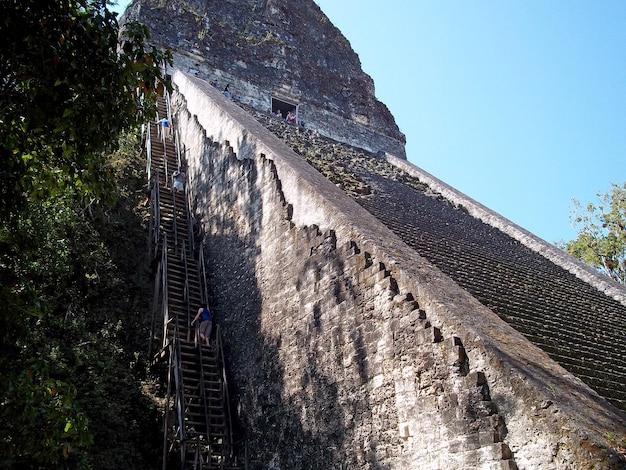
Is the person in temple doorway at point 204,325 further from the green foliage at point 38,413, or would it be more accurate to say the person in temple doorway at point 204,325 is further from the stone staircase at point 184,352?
the green foliage at point 38,413

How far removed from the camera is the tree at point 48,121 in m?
4.13

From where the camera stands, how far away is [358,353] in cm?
551

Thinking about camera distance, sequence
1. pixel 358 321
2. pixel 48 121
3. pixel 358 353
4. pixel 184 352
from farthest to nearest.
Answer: pixel 184 352
pixel 358 321
pixel 358 353
pixel 48 121

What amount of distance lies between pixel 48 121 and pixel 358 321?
10.2 feet

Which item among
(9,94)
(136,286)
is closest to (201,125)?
(136,286)

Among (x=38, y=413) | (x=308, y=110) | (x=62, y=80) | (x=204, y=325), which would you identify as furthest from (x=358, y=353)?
(x=308, y=110)

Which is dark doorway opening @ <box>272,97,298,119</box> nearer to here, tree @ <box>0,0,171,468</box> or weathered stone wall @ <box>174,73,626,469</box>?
weathered stone wall @ <box>174,73,626,469</box>

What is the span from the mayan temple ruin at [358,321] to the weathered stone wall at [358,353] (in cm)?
2

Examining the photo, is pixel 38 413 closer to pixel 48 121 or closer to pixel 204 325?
pixel 48 121

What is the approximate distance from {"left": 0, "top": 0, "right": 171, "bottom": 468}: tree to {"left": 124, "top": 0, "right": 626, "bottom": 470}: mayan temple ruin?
2.34m

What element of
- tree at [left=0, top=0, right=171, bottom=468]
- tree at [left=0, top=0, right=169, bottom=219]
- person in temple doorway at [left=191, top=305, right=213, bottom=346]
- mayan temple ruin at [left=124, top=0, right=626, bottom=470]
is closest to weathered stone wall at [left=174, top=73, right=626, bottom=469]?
mayan temple ruin at [left=124, top=0, right=626, bottom=470]

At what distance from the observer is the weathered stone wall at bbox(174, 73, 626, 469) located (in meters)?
3.90

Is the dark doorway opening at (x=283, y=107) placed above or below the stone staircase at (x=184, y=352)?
above

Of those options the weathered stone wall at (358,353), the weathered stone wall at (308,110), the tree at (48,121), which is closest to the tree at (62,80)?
the tree at (48,121)
